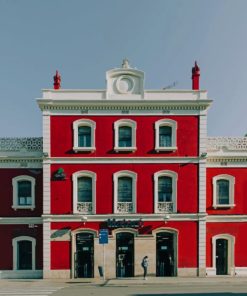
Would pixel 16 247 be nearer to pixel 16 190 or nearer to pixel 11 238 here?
pixel 11 238

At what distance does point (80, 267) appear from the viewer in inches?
864

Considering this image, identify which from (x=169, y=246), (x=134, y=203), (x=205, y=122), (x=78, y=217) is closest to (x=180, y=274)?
(x=169, y=246)

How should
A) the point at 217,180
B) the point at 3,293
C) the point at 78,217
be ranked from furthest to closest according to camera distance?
the point at 217,180 < the point at 78,217 < the point at 3,293

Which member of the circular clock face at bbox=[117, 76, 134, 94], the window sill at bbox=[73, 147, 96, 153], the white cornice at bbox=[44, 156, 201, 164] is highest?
the circular clock face at bbox=[117, 76, 134, 94]

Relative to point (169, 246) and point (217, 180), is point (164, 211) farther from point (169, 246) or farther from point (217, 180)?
point (217, 180)

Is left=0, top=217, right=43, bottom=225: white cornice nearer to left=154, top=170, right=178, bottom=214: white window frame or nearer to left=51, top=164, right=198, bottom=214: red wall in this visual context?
left=51, top=164, right=198, bottom=214: red wall

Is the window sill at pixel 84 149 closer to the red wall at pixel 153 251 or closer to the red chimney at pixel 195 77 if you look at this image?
the red wall at pixel 153 251

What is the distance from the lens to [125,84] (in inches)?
875

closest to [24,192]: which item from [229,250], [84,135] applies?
[84,135]

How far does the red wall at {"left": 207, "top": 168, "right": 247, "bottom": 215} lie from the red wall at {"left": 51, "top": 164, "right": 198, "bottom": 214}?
4.72 feet

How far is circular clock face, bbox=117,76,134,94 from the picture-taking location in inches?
874

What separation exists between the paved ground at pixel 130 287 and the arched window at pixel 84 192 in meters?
4.59

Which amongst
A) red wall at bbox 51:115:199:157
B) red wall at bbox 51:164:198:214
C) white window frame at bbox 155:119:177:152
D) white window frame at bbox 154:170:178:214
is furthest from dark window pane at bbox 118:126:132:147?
white window frame at bbox 154:170:178:214

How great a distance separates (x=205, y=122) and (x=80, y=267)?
13007mm
